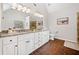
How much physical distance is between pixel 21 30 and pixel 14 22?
176 millimetres

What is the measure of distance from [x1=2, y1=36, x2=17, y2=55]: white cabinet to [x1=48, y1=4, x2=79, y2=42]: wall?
631mm

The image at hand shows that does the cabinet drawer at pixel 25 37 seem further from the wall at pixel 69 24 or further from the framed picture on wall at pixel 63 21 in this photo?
the framed picture on wall at pixel 63 21

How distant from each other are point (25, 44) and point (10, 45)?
292mm

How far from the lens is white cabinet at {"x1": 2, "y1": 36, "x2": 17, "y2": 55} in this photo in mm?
1622

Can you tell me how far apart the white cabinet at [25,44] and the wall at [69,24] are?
40 cm

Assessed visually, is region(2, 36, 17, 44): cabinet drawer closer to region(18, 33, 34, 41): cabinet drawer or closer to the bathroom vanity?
the bathroom vanity

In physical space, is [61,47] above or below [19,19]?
below

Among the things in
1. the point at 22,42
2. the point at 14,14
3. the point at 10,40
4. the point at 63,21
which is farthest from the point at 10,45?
the point at 63,21

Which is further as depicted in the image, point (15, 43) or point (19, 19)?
point (19, 19)

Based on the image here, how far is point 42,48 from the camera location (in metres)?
1.89

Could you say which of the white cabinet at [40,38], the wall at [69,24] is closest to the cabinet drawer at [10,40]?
the white cabinet at [40,38]

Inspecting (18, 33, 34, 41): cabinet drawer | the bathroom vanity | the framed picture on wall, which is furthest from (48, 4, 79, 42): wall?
(18, 33, 34, 41): cabinet drawer
